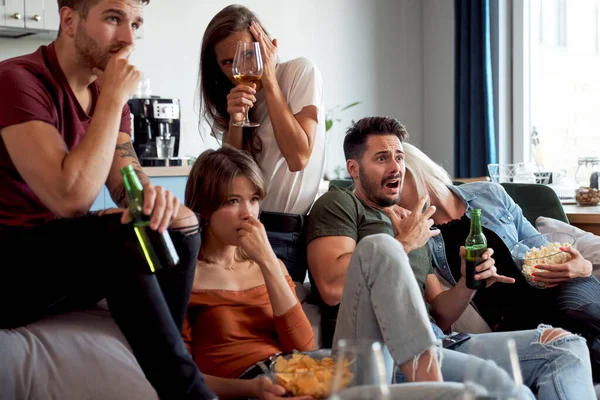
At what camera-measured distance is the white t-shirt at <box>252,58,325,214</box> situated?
8.45ft

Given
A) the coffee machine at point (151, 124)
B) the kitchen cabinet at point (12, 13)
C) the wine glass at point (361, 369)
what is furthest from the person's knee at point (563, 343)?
the kitchen cabinet at point (12, 13)

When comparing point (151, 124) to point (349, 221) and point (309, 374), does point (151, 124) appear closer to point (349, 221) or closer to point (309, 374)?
point (349, 221)

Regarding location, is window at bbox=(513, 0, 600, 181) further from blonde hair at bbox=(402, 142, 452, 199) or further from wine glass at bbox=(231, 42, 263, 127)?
wine glass at bbox=(231, 42, 263, 127)

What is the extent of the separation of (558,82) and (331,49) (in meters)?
1.85

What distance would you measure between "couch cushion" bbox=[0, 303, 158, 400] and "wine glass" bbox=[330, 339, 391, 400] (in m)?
0.98

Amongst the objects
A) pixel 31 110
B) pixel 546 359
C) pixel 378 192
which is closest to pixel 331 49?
pixel 378 192

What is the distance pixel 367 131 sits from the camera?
265 cm

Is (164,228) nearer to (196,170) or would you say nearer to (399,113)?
(196,170)

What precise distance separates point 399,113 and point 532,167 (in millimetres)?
1289

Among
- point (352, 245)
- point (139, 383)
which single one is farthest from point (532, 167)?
point (139, 383)

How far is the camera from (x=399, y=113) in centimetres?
679

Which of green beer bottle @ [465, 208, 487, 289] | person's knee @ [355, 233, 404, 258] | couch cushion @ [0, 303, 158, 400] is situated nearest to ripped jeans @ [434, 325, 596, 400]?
green beer bottle @ [465, 208, 487, 289]

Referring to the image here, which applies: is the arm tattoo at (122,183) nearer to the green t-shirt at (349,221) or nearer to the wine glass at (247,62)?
the wine glass at (247,62)

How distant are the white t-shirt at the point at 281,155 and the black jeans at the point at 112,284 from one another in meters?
0.82
